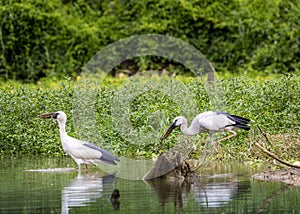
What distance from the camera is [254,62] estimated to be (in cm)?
2153

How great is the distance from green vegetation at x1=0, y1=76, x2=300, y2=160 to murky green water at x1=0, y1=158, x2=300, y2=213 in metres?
2.10

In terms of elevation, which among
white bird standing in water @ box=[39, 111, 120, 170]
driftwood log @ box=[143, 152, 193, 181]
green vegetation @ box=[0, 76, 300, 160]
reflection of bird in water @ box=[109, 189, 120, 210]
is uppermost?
Result: green vegetation @ box=[0, 76, 300, 160]

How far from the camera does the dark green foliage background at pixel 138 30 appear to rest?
21812 millimetres

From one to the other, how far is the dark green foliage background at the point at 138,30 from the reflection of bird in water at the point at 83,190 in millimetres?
10665

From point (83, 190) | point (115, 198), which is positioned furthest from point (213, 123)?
point (115, 198)

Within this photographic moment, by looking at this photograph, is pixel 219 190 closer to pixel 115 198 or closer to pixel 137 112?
pixel 115 198

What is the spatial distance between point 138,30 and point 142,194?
13.2 m

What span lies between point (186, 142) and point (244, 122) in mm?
1148

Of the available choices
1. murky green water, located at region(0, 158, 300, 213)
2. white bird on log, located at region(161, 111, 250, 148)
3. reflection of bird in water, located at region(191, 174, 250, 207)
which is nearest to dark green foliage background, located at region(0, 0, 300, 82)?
white bird on log, located at region(161, 111, 250, 148)

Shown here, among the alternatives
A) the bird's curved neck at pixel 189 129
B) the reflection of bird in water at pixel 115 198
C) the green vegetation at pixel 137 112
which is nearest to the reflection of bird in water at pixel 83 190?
the reflection of bird in water at pixel 115 198

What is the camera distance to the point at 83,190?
32.2 ft

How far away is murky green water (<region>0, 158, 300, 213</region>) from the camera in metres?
8.32

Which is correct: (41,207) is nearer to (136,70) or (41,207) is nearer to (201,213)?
(201,213)

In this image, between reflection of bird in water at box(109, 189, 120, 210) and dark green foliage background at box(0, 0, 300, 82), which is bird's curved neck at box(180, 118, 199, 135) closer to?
reflection of bird in water at box(109, 189, 120, 210)
